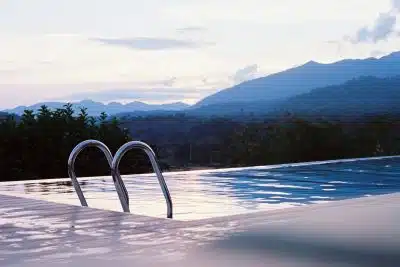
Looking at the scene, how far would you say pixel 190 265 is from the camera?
3637mm

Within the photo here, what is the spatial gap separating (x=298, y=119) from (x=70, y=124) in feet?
18.7

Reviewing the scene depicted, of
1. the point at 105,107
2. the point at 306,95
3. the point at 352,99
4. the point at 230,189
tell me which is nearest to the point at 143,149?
the point at 230,189

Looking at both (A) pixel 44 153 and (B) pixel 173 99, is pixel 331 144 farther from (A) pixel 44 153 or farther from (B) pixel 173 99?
(A) pixel 44 153

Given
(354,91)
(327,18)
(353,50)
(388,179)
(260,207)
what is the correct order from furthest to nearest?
1. (354,91)
2. (353,50)
3. (327,18)
4. (388,179)
5. (260,207)

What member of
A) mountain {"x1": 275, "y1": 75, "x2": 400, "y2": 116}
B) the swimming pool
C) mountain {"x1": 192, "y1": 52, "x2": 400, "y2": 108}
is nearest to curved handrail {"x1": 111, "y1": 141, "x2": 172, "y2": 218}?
the swimming pool

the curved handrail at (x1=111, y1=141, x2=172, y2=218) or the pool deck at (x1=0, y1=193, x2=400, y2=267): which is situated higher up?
the curved handrail at (x1=111, y1=141, x2=172, y2=218)

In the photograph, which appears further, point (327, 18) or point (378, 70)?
point (378, 70)

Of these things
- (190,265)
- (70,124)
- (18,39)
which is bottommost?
(190,265)

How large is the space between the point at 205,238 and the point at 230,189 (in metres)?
3.78

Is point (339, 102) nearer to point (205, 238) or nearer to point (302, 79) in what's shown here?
point (302, 79)

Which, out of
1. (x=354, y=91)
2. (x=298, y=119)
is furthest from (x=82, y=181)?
(x=354, y=91)

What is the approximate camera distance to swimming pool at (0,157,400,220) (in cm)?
662

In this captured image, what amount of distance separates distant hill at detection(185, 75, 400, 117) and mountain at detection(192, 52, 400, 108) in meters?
1.16

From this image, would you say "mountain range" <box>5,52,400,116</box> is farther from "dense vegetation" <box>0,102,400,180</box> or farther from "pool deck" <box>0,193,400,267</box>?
"pool deck" <box>0,193,400,267</box>
